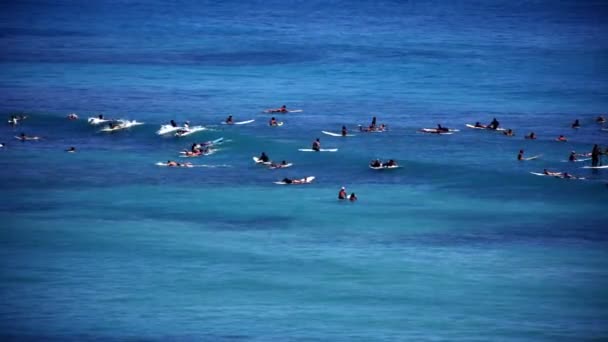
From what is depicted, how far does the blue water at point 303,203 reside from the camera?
53188 mm

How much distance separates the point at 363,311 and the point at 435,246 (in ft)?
33.6

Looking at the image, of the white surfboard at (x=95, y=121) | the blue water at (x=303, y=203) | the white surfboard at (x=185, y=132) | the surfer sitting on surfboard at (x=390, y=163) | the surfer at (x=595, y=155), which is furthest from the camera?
the white surfboard at (x=95, y=121)

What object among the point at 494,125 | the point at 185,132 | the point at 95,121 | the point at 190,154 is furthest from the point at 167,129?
the point at 494,125

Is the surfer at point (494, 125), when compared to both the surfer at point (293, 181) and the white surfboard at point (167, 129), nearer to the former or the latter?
the surfer at point (293, 181)

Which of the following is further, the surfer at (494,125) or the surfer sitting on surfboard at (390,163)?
the surfer at (494,125)

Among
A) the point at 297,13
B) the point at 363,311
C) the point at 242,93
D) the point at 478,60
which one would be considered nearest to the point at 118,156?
the point at 242,93

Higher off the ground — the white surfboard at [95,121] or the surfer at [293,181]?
the white surfboard at [95,121]

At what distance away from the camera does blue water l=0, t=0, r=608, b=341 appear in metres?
53.2

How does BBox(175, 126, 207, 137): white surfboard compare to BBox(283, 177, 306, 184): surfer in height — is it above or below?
above

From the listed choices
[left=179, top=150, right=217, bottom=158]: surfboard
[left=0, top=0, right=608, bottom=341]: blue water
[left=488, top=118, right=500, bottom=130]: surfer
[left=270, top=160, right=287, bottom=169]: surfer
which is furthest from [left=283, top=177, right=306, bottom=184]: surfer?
[left=488, top=118, right=500, bottom=130]: surfer

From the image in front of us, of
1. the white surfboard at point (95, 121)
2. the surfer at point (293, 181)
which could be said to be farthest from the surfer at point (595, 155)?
the white surfboard at point (95, 121)

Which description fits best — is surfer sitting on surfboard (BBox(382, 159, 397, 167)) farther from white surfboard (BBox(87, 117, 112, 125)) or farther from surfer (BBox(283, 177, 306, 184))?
white surfboard (BBox(87, 117, 112, 125))

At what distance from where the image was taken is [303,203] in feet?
231

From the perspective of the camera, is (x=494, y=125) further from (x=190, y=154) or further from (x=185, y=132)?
(x=190, y=154)
